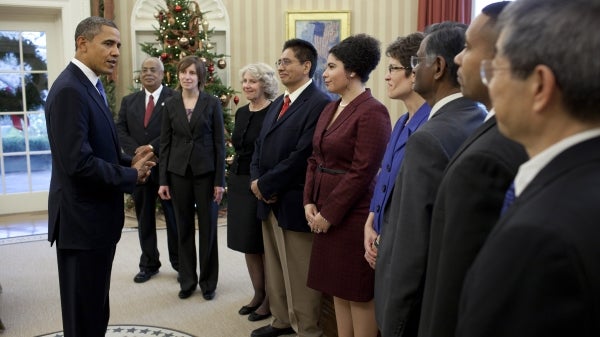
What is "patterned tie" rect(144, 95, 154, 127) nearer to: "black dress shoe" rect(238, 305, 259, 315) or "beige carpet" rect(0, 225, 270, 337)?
"beige carpet" rect(0, 225, 270, 337)

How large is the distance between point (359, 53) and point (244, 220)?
133 centimetres

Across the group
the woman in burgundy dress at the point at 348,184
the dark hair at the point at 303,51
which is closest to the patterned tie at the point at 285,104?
the dark hair at the point at 303,51

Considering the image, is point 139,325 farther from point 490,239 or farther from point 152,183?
point 490,239

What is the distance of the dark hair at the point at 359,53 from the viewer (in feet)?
8.23

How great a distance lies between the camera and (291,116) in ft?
9.59

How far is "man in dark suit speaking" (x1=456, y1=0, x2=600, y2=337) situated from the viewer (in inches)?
28.8

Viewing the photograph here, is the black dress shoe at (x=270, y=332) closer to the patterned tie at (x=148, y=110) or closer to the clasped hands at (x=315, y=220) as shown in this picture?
the clasped hands at (x=315, y=220)

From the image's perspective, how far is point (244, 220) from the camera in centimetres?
333

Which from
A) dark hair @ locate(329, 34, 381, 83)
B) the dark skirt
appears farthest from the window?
dark hair @ locate(329, 34, 381, 83)

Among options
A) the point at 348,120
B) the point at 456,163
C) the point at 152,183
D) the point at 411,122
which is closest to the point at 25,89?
the point at 152,183

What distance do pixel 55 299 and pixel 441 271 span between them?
11.1 ft

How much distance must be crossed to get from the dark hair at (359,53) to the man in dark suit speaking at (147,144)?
1.99m

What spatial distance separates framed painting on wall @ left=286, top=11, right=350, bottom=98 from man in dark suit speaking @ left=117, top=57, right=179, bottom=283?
3.34 m

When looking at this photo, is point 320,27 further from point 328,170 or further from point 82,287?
point 82,287
